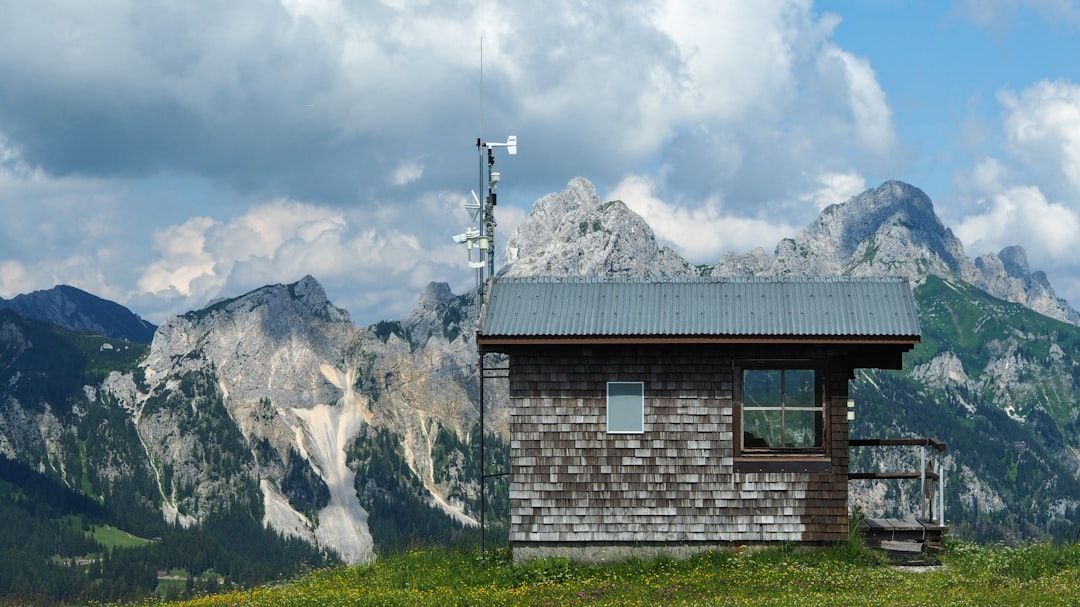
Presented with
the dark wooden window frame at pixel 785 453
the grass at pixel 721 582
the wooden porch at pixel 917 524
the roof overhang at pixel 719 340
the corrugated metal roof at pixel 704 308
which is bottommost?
the grass at pixel 721 582

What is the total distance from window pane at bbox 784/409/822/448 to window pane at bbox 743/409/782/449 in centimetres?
22

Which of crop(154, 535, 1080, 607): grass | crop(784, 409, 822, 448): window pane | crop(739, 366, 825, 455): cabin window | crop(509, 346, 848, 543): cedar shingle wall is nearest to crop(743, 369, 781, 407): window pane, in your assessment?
crop(739, 366, 825, 455): cabin window

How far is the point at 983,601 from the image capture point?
788 inches

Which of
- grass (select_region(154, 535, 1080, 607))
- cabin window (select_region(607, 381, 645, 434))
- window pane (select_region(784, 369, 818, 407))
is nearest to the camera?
grass (select_region(154, 535, 1080, 607))

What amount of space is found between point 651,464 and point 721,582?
390cm

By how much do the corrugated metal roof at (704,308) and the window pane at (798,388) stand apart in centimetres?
128

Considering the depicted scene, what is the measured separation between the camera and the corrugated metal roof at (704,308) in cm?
2622

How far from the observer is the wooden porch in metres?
26.3

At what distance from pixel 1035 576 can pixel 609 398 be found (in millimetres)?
10118

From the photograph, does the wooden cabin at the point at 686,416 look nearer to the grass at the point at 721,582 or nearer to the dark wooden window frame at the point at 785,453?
the dark wooden window frame at the point at 785,453

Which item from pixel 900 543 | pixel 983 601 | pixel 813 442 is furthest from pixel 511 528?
pixel 983 601

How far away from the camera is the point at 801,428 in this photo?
87.8 feet

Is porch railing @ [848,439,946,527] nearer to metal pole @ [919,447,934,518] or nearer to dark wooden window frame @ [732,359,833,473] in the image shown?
metal pole @ [919,447,934,518]

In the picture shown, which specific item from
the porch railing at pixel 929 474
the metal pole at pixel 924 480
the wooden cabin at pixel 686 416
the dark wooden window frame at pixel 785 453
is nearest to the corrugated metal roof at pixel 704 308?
the wooden cabin at pixel 686 416
